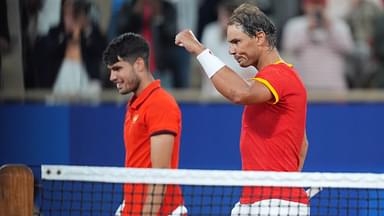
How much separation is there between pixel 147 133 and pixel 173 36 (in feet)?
12.5

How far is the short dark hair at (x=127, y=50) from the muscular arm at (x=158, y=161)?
0.65m

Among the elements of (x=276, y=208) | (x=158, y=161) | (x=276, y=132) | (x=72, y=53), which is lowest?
(x=276, y=208)

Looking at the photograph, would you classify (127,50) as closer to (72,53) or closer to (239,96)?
(239,96)

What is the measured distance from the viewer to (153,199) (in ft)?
20.0

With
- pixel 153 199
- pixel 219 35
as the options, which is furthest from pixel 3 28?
pixel 153 199

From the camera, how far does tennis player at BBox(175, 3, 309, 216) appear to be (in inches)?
221

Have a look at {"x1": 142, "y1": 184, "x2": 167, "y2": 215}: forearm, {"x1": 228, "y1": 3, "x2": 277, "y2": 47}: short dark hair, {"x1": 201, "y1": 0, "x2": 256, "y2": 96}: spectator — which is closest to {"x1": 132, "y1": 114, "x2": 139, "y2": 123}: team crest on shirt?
{"x1": 142, "y1": 184, "x2": 167, "y2": 215}: forearm

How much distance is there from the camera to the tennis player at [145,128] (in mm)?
6164

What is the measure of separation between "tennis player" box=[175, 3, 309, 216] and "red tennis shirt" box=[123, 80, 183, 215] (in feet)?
2.08

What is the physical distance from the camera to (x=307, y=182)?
5.40m

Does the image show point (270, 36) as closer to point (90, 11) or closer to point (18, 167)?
point (18, 167)

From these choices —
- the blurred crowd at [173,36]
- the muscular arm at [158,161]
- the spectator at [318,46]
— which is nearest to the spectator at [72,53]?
the blurred crowd at [173,36]

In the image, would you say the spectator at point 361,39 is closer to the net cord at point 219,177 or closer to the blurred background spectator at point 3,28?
the blurred background spectator at point 3,28

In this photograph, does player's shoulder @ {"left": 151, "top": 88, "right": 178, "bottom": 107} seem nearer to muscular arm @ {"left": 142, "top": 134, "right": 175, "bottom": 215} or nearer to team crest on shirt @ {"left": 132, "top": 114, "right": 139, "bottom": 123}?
team crest on shirt @ {"left": 132, "top": 114, "right": 139, "bottom": 123}
